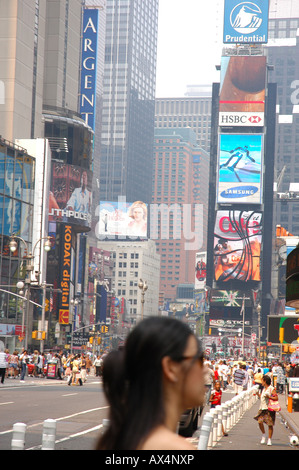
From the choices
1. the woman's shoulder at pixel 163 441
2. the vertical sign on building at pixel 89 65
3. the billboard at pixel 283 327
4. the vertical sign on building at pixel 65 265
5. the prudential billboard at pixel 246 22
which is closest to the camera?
the woman's shoulder at pixel 163 441

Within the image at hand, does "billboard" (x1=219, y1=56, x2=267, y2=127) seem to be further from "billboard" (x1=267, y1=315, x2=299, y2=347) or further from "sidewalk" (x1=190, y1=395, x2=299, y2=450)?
"sidewalk" (x1=190, y1=395, x2=299, y2=450)

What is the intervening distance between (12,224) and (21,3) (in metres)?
32.1

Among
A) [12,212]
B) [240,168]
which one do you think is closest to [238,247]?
[240,168]

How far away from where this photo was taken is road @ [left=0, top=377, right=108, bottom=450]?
53.5ft

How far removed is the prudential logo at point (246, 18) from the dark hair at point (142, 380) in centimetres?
19199

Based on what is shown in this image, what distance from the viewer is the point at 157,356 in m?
2.76

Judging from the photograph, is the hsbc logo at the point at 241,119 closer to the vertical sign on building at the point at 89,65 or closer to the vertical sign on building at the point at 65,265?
the vertical sign on building at the point at 89,65

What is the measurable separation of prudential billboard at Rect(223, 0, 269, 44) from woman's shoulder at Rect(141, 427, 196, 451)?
19137 centimetres

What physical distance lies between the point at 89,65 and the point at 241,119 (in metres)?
61.6

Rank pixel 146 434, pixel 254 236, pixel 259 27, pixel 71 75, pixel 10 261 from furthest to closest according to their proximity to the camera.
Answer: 1. pixel 259 27
2. pixel 254 236
3. pixel 71 75
4. pixel 10 261
5. pixel 146 434

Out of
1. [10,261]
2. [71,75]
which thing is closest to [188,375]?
[10,261]

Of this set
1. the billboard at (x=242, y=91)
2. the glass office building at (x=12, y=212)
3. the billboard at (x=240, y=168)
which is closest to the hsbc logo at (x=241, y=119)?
the billboard at (x=242, y=91)

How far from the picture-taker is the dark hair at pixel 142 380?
276 centimetres
